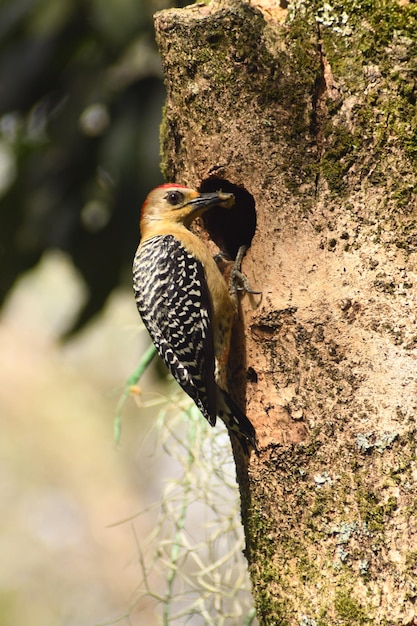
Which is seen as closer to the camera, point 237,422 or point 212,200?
point 237,422

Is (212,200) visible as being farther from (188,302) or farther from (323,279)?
(323,279)

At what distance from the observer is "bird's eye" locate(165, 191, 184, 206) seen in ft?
11.6

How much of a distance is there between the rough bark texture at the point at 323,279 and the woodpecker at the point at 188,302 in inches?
7.3

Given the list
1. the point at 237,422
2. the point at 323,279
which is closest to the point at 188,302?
the point at 237,422

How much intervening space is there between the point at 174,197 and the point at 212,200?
242 mm

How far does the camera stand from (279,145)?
118 inches

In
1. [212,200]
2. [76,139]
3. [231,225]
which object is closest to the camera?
[212,200]

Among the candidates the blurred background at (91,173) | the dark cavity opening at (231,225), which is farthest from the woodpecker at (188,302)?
the blurred background at (91,173)

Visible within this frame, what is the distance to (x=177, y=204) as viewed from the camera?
3631 mm

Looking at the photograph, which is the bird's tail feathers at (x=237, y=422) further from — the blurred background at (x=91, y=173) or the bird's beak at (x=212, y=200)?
the bird's beak at (x=212, y=200)

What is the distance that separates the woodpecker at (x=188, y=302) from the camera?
3.32 meters

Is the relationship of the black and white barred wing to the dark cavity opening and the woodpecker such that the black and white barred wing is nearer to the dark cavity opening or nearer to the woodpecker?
the woodpecker

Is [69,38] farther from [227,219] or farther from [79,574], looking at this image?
[79,574]

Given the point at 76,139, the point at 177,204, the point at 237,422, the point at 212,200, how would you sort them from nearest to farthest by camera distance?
the point at 237,422
the point at 212,200
the point at 177,204
the point at 76,139
